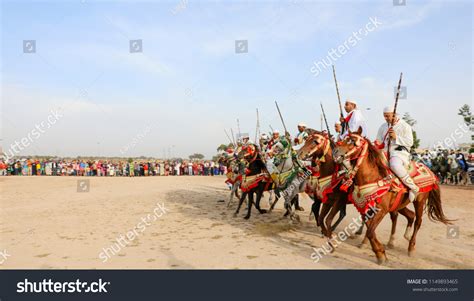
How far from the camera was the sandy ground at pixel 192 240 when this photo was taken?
6.43m

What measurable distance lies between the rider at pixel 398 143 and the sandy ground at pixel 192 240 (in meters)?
1.72

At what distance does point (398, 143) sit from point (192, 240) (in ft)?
18.2

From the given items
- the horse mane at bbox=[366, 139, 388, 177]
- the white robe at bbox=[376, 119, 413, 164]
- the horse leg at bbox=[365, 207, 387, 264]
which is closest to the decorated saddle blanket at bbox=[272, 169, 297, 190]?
the white robe at bbox=[376, 119, 413, 164]

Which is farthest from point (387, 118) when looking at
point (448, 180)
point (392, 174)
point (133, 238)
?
point (448, 180)

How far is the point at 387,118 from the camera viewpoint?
23.7 ft

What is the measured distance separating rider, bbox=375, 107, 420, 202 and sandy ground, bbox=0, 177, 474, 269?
67.8 inches

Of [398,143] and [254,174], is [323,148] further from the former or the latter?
[254,174]

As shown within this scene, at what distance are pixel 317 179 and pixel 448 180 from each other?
21741mm

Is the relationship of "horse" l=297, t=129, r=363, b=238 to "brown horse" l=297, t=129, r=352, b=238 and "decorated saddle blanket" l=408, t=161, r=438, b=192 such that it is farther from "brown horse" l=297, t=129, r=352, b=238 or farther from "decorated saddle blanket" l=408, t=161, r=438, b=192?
"decorated saddle blanket" l=408, t=161, r=438, b=192

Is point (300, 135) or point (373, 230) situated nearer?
point (373, 230)

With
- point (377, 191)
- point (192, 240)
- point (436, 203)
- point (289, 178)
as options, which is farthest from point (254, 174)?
point (436, 203)

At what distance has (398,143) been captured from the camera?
699cm

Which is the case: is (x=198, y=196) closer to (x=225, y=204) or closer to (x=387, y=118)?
(x=225, y=204)
